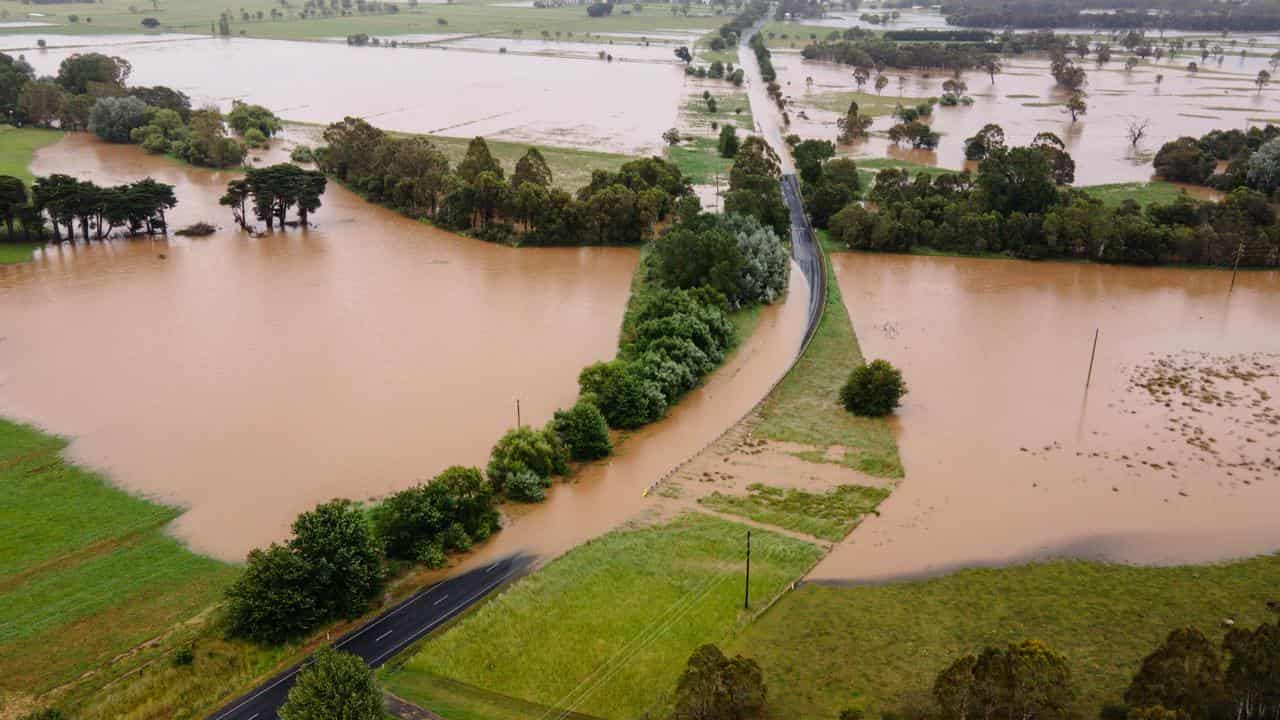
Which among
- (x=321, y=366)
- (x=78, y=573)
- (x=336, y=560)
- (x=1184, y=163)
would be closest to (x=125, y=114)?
(x=321, y=366)

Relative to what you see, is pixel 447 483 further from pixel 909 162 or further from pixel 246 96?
pixel 246 96

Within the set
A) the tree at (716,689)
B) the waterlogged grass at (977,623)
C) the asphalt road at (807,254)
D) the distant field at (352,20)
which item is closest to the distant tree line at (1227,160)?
the asphalt road at (807,254)

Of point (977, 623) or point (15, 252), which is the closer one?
point (977, 623)

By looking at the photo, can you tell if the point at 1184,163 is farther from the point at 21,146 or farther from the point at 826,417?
the point at 21,146

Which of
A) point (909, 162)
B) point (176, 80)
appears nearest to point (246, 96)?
point (176, 80)

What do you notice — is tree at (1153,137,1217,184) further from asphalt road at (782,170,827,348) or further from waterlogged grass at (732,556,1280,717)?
waterlogged grass at (732,556,1280,717)

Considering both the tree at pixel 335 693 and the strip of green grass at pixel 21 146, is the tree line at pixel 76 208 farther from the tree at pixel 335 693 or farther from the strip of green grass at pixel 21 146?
the tree at pixel 335 693
